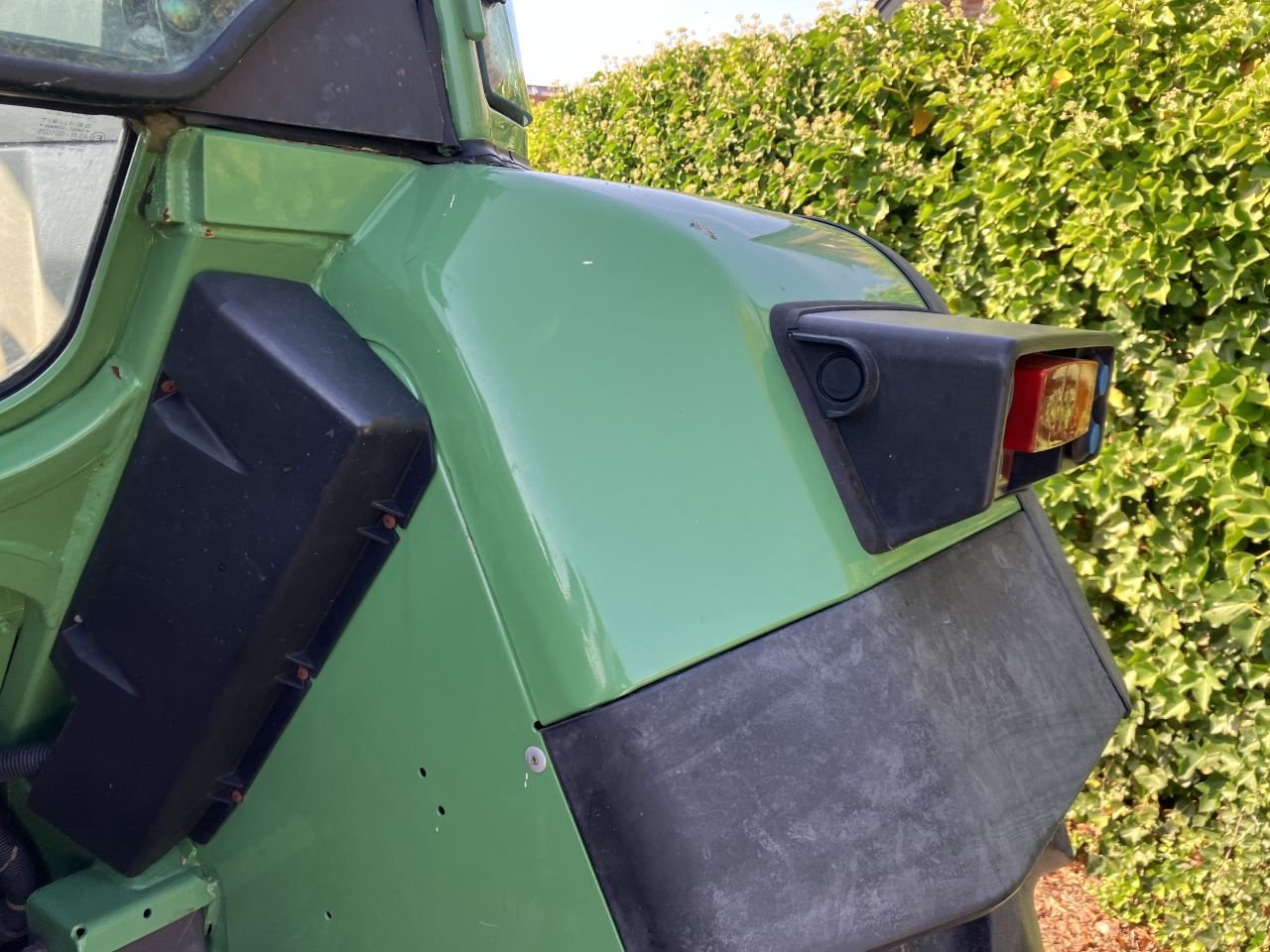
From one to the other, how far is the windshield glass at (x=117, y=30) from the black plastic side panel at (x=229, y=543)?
0.78 ft

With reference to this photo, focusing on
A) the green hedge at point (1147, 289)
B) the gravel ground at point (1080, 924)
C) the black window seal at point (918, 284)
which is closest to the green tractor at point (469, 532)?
the black window seal at point (918, 284)

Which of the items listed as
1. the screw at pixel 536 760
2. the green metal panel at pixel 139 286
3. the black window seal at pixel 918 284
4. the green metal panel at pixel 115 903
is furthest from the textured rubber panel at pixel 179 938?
the black window seal at pixel 918 284

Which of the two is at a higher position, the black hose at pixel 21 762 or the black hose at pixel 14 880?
the black hose at pixel 21 762

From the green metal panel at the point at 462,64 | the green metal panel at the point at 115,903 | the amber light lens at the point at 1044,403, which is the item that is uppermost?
the green metal panel at the point at 462,64

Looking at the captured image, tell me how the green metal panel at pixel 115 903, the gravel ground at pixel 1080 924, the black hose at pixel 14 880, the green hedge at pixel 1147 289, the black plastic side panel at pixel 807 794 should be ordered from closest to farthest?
the black plastic side panel at pixel 807 794 < the green metal panel at pixel 115 903 < the black hose at pixel 14 880 < the green hedge at pixel 1147 289 < the gravel ground at pixel 1080 924

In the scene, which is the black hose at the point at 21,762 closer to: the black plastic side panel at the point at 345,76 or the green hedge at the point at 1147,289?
the black plastic side panel at the point at 345,76

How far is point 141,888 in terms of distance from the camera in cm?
125

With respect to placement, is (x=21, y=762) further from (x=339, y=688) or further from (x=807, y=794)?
(x=807, y=794)

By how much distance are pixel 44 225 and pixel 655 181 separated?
13.1ft

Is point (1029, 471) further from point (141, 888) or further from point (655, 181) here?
point (655, 181)

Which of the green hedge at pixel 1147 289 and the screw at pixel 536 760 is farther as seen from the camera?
the green hedge at pixel 1147 289

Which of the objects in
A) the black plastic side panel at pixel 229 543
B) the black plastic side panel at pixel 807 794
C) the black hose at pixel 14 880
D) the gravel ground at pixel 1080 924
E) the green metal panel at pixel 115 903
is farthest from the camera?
the gravel ground at pixel 1080 924

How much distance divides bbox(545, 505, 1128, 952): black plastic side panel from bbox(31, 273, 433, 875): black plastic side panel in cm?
34

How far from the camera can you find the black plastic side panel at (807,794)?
2.89 feet
